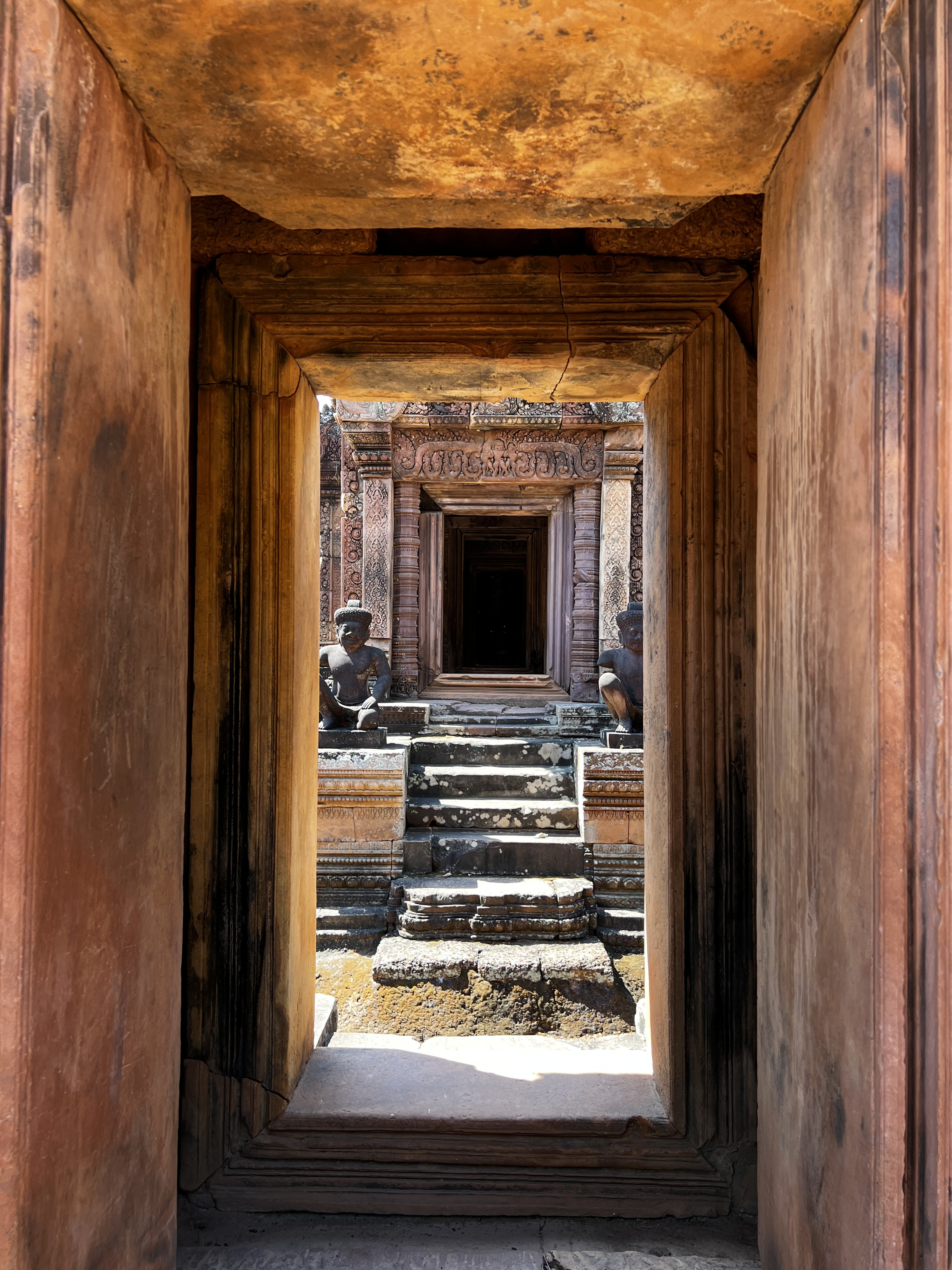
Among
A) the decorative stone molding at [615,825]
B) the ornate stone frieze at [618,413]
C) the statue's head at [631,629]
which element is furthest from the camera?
the ornate stone frieze at [618,413]

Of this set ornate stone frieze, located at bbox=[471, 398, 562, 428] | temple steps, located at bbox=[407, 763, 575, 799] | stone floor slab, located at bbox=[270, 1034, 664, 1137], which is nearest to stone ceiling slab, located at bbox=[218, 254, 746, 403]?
stone floor slab, located at bbox=[270, 1034, 664, 1137]

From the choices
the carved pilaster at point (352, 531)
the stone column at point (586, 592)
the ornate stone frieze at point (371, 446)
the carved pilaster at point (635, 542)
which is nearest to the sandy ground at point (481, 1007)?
the stone column at point (586, 592)

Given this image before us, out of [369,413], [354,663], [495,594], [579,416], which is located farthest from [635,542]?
[495,594]

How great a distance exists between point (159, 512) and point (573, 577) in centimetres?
762

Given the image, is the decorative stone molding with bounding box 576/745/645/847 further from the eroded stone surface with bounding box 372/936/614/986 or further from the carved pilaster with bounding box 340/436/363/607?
the carved pilaster with bounding box 340/436/363/607

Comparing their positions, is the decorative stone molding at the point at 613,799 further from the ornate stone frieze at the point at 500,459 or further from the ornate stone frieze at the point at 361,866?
the ornate stone frieze at the point at 500,459

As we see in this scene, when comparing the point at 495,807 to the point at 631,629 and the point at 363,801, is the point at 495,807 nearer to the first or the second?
the point at 363,801

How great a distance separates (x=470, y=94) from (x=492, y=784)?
5.40 metres

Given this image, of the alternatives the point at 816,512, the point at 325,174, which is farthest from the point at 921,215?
the point at 325,174

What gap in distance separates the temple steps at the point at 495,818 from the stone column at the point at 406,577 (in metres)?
2.84

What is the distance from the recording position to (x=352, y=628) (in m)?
6.89

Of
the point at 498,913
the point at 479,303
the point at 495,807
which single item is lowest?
the point at 498,913

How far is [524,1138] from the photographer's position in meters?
2.11

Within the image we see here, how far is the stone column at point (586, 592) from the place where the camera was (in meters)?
8.50
